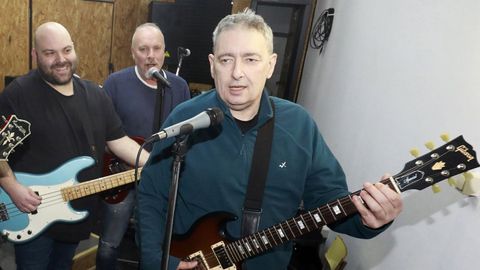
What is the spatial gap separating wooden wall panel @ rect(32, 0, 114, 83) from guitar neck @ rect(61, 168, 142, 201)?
2.38 m

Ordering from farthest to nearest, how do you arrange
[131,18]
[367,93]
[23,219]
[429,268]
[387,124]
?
1. [131,18]
2. [367,93]
3. [387,124]
4. [23,219]
5. [429,268]

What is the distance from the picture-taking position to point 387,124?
2.38 m

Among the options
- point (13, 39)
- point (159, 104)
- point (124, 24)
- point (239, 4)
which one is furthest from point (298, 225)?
point (124, 24)

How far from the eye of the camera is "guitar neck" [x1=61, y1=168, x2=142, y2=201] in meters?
2.16

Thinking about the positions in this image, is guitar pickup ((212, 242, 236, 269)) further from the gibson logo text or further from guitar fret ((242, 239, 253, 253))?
the gibson logo text

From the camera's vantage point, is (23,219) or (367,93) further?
(367,93)

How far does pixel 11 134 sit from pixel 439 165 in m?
1.95

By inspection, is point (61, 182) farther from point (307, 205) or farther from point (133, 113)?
point (307, 205)

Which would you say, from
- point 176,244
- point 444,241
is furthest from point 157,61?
point 444,241

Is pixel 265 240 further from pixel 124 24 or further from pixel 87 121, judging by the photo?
pixel 124 24

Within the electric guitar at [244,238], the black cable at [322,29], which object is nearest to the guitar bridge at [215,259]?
the electric guitar at [244,238]

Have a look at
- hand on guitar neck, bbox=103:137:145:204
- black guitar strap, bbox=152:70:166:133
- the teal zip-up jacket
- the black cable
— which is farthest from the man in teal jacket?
the black cable

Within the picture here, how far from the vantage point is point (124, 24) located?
487cm

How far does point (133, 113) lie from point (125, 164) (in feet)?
1.25
